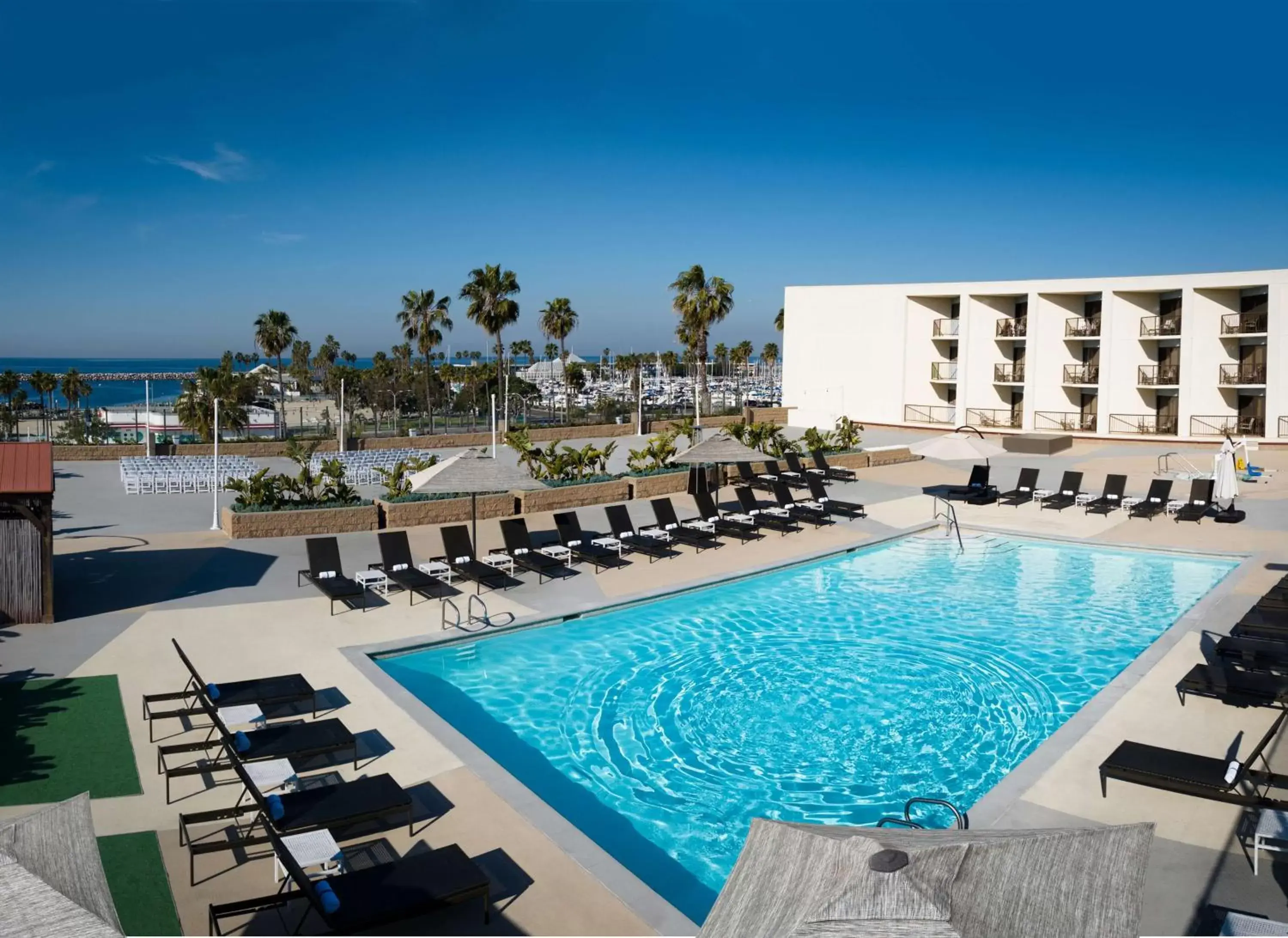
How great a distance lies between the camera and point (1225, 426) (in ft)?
124

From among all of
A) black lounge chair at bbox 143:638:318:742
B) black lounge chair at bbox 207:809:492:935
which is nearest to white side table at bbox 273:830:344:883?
black lounge chair at bbox 207:809:492:935

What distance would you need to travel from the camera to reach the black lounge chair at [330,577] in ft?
43.0

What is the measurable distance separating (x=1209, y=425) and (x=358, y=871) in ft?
133

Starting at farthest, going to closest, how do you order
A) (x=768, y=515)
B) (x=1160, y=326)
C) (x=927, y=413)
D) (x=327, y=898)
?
(x=927, y=413), (x=1160, y=326), (x=768, y=515), (x=327, y=898)

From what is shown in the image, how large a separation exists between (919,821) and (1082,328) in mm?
37258

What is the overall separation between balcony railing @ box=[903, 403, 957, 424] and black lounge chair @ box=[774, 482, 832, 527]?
2421cm

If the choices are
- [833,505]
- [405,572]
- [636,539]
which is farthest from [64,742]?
[833,505]

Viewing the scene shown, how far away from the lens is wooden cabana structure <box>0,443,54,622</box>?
11.7m

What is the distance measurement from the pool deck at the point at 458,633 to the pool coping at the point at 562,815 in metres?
0.02

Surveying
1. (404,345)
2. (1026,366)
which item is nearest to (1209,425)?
(1026,366)

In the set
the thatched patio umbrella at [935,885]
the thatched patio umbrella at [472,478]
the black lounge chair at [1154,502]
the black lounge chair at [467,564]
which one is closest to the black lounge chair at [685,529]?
the thatched patio umbrella at [472,478]

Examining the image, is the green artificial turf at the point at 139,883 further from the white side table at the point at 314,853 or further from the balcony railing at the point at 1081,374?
the balcony railing at the point at 1081,374

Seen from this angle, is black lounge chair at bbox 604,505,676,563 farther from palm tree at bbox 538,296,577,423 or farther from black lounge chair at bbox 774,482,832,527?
palm tree at bbox 538,296,577,423

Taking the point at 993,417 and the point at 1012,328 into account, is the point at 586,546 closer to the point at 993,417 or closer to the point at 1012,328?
the point at 993,417
